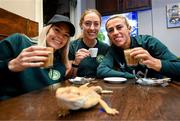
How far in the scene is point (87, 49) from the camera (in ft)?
6.32

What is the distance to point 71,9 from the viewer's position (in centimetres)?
444

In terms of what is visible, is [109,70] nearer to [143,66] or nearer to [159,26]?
[143,66]

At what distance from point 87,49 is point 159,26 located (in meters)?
2.95

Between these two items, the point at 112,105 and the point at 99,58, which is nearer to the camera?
the point at 112,105

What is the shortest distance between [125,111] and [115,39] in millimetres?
1139

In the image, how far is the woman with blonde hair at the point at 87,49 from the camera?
175 centimetres

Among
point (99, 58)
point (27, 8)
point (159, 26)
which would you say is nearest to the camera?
point (99, 58)

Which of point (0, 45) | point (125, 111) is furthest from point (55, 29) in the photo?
point (125, 111)

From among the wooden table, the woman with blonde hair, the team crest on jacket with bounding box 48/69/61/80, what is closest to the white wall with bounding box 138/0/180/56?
the woman with blonde hair

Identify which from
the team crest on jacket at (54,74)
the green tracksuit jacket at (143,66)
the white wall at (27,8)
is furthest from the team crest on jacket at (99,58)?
the white wall at (27,8)

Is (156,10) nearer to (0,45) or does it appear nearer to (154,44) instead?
(154,44)

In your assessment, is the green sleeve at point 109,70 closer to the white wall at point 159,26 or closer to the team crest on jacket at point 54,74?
the team crest on jacket at point 54,74

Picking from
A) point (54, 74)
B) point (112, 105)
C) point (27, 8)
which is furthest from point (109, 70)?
point (27, 8)

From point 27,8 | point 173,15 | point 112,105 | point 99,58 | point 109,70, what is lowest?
point 112,105
